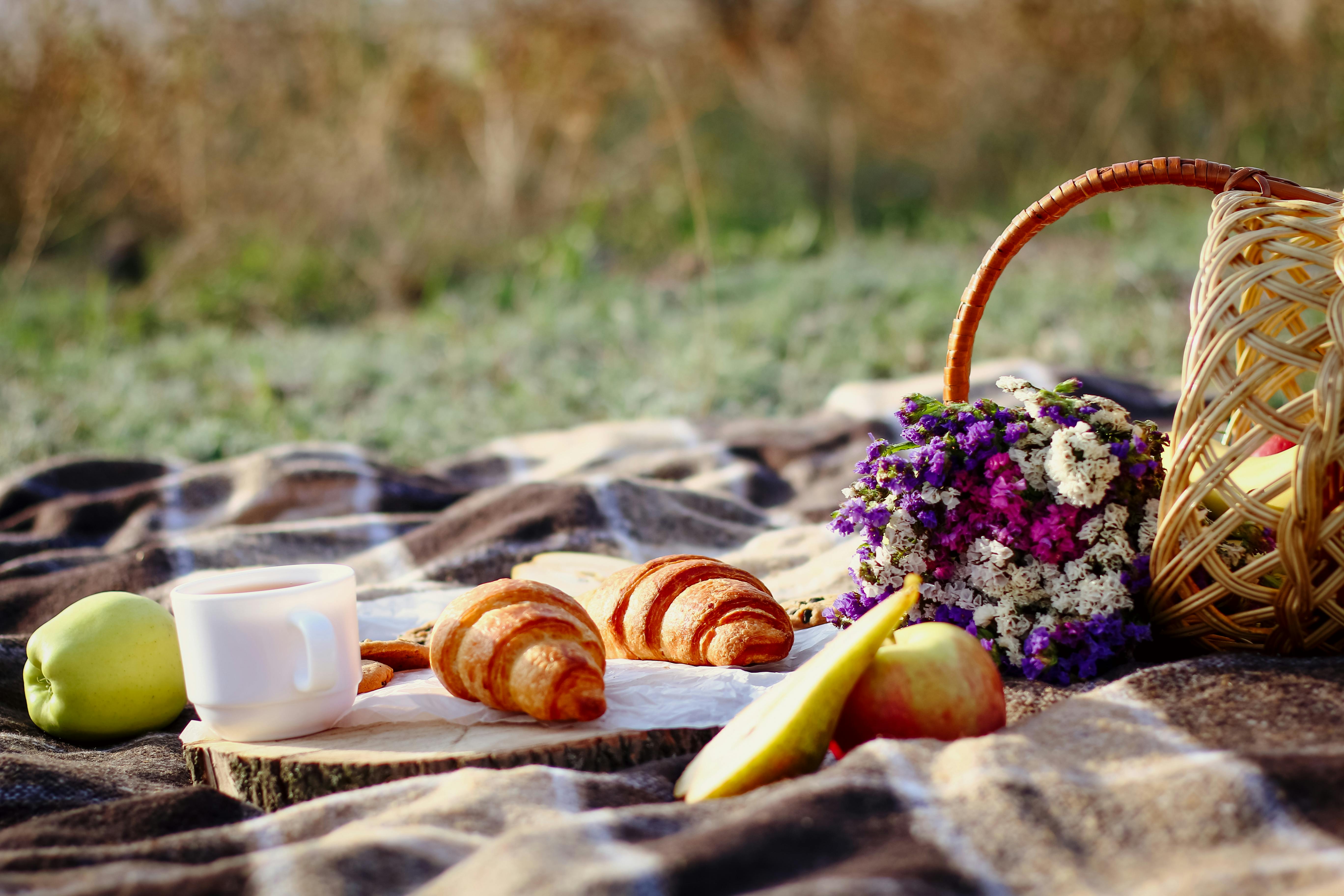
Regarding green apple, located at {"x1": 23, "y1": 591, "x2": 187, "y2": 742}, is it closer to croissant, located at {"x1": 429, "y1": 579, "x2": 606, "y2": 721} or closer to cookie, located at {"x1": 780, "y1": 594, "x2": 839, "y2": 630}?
croissant, located at {"x1": 429, "y1": 579, "x2": 606, "y2": 721}

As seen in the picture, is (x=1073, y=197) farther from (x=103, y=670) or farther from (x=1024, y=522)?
(x=103, y=670)

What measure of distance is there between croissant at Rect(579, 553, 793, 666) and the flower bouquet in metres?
0.16

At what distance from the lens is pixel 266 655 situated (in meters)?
1.23

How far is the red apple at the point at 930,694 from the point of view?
3.89 ft

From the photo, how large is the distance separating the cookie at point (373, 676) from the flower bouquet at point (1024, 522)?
2.25 feet

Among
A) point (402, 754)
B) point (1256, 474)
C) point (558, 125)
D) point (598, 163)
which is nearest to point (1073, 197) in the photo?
point (1256, 474)

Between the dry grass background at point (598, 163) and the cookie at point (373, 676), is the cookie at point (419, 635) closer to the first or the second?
the cookie at point (373, 676)

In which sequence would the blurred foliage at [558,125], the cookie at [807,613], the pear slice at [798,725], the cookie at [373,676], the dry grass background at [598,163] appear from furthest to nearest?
the blurred foliage at [558,125], the dry grass background at [598,163], the cookie at [807,613], the cookie at [373,676], the pear slice at [798,725]

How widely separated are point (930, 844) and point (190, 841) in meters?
0.73

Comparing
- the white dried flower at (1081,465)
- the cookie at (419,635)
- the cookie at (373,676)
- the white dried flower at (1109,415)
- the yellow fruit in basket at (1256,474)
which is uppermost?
the white dried flower at (1109,415)

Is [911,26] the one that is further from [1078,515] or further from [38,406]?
[1078,515]

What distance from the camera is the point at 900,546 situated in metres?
1.44

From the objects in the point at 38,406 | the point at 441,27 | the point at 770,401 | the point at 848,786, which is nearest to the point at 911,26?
the point at 441,27

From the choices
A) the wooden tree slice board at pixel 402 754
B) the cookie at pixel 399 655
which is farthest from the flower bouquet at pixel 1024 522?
the cookie at pixel 399 655
